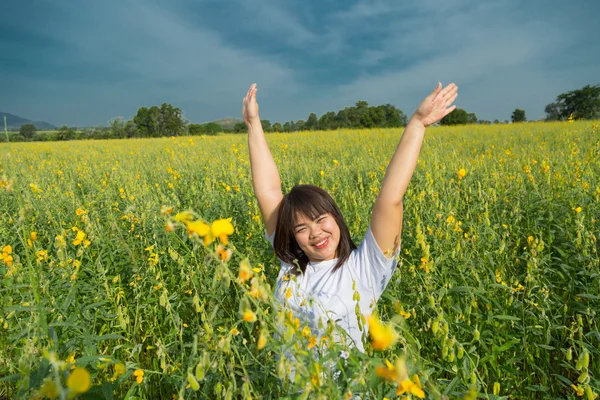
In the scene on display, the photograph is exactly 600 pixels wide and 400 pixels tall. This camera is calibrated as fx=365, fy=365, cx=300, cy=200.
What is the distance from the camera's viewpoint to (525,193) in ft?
9.98

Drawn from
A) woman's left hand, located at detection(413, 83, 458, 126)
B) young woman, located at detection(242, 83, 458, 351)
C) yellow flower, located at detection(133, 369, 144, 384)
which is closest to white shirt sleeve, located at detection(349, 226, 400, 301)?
young woman, located at detection(242, 83, 458, 351)

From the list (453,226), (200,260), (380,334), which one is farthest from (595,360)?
(200,260)

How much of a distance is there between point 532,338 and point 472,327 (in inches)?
16.2

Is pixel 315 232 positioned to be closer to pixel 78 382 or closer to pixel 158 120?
pixel 78 382

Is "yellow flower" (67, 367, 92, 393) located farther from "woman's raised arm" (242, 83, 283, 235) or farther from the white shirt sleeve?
"woman's raised arm" (242, 83, 283, 235)

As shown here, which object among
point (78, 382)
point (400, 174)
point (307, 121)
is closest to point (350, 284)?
point (400, 174)

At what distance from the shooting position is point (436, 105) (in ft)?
5.16

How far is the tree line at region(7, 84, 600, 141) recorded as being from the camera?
26.0 meters

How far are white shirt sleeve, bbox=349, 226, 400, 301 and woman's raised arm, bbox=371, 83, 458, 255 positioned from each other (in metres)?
0.03

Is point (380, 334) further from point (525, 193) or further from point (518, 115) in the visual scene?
point (518, 115)

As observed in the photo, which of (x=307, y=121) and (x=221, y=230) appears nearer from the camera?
(x=221, y=230)

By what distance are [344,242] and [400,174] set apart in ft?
1.51

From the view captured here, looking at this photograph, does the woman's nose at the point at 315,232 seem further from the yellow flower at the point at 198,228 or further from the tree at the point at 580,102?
the tree at the point at 580,102

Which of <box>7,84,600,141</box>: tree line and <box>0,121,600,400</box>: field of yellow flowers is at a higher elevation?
<box>7,84,600,141</box>: tree line
